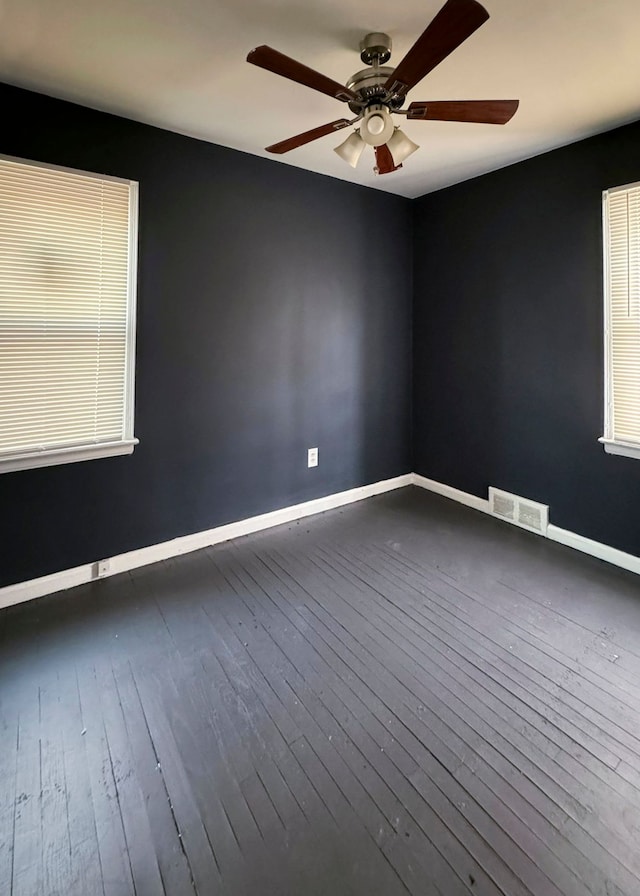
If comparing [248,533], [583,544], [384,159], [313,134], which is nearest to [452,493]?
[583,544]

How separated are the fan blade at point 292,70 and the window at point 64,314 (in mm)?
1281

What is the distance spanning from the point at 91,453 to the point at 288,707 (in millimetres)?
1653

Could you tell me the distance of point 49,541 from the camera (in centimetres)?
237

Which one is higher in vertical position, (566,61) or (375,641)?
(566,61)

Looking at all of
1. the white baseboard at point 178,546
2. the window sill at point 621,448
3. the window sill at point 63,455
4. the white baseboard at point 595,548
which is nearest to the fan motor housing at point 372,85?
the window sill at point 63,455

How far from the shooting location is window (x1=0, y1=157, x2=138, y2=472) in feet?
7.02

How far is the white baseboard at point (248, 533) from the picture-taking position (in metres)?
2.37

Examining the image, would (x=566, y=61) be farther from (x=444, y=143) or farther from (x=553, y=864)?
(x=553, y=864)

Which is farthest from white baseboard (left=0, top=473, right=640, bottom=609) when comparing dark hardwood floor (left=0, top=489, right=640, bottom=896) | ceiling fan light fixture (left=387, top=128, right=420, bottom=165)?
ceiling fan light fixture (left=387, top=128, right=420, bottom=165)

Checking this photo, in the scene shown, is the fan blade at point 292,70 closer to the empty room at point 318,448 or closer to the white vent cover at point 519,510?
the empty room at point 318,448

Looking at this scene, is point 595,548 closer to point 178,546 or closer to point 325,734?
point 325,734

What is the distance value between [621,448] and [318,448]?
1968mm

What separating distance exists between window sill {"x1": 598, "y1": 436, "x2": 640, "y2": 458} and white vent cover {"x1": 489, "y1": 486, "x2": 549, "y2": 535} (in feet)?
1.86

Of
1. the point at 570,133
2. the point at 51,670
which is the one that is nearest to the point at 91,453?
the point at 51,670
